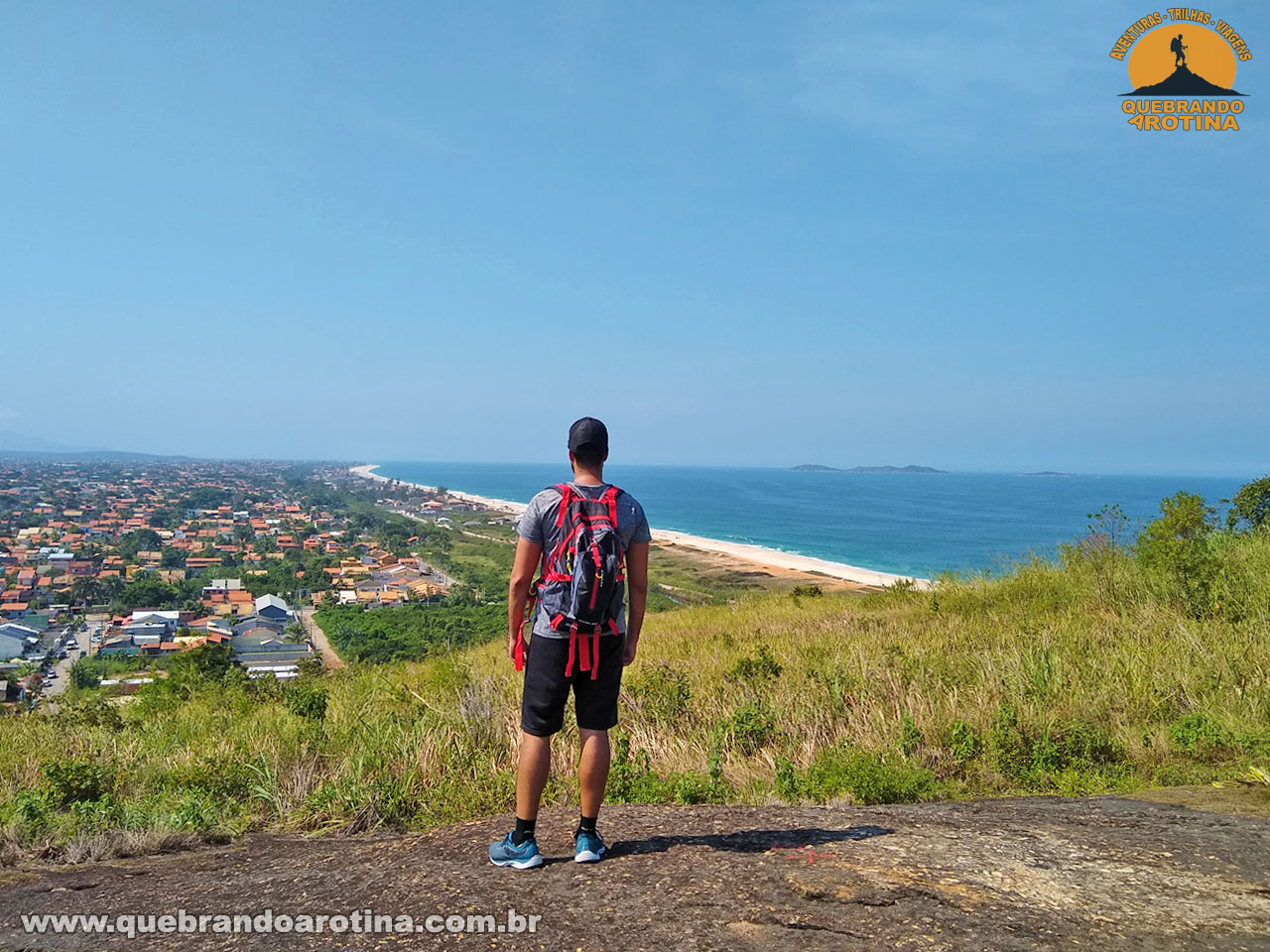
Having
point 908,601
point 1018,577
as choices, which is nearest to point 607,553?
point 1018,577

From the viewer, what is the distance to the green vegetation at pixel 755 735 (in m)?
4.31

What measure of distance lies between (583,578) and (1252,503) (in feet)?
55.7

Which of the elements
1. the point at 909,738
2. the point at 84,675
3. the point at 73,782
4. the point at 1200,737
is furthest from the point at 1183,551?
the point at 84,675

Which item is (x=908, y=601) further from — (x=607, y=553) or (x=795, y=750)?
(x=607, y=553)

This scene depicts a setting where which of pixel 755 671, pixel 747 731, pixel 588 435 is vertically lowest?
pixel 755 671

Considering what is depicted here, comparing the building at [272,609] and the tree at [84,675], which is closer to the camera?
the tree at [84,675]

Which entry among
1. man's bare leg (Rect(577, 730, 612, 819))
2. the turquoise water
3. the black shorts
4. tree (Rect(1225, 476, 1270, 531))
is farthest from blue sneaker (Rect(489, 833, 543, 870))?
the turquoise water

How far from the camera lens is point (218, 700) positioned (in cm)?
922

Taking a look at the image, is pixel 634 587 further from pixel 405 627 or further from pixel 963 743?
pixel 405 627

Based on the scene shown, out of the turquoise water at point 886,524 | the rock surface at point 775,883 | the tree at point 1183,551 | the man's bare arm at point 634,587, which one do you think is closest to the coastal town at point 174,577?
the rock surface at point 775,883

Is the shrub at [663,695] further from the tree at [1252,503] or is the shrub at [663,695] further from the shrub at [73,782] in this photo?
the tree at [1252,503]

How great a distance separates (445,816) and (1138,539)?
10255 mm

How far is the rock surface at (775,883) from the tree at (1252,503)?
12931mm

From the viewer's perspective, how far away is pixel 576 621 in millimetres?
3131
